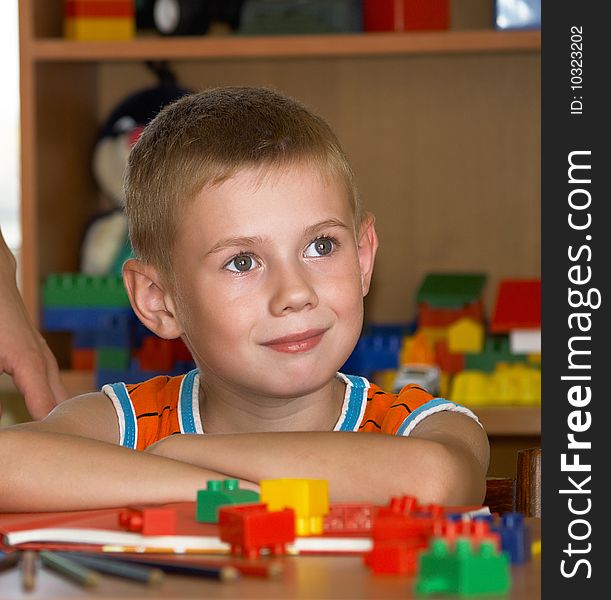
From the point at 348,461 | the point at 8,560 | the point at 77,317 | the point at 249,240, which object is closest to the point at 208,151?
the point at 249,240

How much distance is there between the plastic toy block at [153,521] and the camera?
1.91ft

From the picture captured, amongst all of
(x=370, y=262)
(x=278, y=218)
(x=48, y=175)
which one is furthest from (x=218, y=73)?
(x=278, y=218)

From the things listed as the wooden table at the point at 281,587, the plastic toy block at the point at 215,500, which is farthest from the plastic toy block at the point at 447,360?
the wooden table at the point at 281,587

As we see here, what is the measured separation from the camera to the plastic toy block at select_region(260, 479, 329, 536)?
1.91 feet

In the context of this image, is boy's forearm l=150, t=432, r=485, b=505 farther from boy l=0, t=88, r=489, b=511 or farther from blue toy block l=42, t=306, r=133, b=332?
blue toy block l=42, t=306, r=133, b=332

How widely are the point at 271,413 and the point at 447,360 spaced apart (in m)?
0.95

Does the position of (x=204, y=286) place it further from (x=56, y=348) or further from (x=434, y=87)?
(x=434, y=87)

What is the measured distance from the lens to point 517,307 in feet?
6.64

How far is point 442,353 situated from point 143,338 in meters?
0.56

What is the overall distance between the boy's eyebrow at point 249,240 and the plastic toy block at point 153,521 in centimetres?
41

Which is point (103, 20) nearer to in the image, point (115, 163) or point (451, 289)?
point (115, 163)

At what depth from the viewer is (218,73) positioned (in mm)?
2387

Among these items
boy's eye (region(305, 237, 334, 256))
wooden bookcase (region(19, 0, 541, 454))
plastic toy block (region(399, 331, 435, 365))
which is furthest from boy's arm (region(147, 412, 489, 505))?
wooden bookcase (region(19, 0, 541, 454))

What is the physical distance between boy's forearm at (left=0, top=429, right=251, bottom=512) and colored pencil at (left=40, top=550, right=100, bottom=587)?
206 mm
